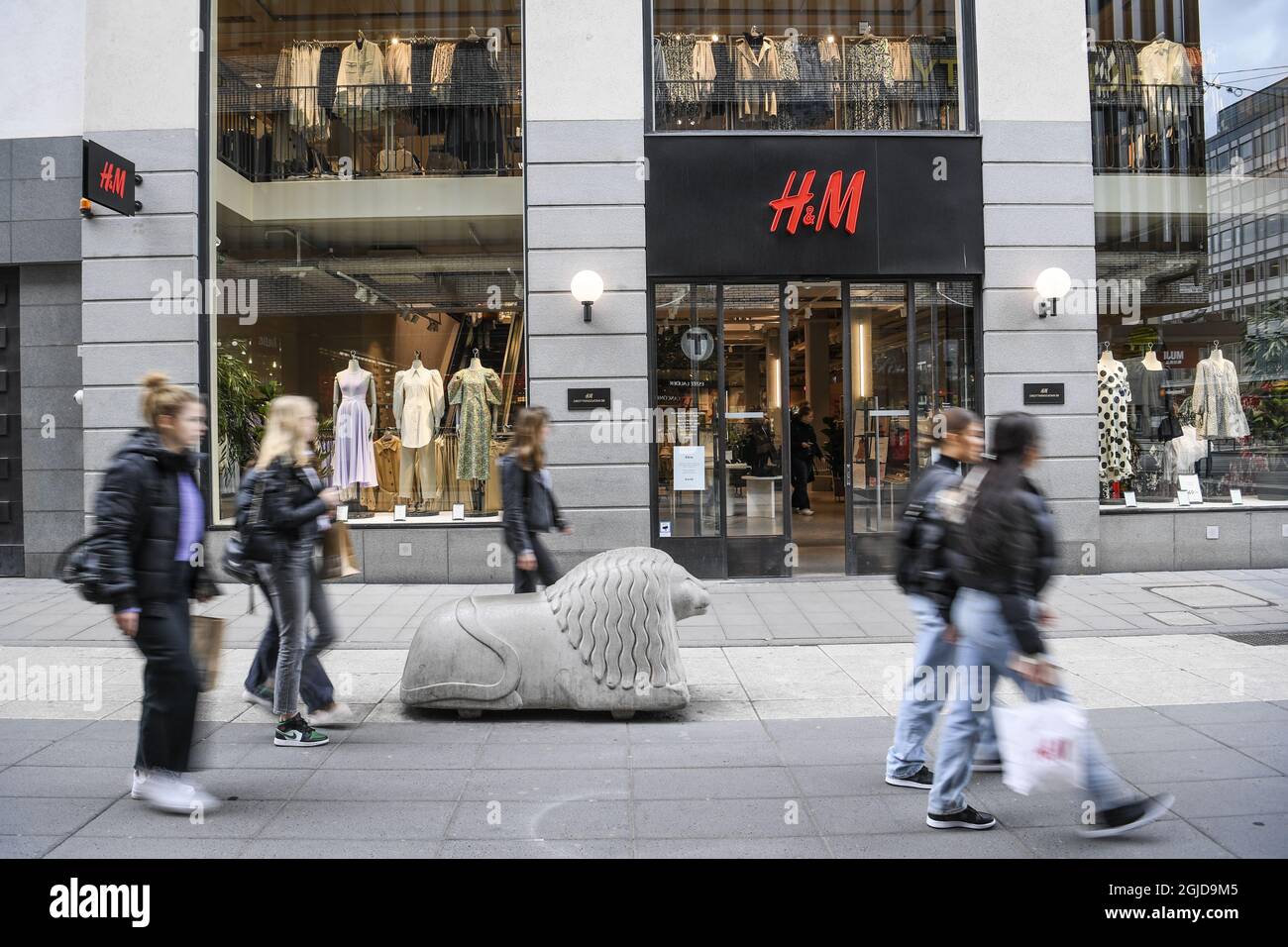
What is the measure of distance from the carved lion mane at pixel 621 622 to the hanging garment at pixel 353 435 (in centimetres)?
633

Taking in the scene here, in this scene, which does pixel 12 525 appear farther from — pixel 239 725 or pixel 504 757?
pixel 504 757

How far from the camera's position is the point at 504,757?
Result: 518 centimetres

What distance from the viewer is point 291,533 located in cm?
526

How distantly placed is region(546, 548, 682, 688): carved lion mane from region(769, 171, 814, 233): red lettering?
6341mm

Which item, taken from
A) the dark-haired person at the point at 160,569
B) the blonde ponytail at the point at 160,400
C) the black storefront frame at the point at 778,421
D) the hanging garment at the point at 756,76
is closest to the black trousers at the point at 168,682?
the dark-haired person at the point at 160,569

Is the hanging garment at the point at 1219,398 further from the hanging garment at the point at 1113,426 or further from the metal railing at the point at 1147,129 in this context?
the metal railing at the point at 1147,129

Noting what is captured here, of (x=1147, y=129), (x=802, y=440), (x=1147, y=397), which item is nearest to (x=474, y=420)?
(x=802, y=440)

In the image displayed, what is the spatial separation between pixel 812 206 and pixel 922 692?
7.61 m

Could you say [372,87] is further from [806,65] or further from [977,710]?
[977,710]

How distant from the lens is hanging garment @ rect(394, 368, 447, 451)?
11.5 metres

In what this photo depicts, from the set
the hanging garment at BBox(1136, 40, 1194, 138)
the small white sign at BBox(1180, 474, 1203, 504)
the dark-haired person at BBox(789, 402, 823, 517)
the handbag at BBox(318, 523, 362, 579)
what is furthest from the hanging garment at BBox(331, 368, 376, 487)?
the hanging garment at BBox(1136, 40, 1194, 138)

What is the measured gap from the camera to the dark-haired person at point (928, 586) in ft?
14.2
